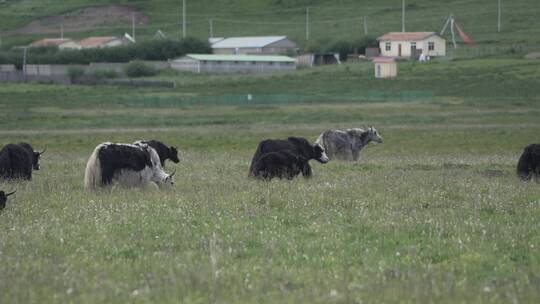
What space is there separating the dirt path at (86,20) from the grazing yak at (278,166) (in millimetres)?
153170

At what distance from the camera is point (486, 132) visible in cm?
3947

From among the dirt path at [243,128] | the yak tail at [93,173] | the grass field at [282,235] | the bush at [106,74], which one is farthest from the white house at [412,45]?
the yak tail at [93,173]

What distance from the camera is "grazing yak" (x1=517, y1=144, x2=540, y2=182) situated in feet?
66.5

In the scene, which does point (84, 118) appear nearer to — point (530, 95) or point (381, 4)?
point (530, 95)

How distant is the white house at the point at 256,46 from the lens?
12965 cm

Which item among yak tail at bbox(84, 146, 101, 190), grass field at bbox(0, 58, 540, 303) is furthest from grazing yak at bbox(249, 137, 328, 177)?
yak tail at bbox(84, 146, 101, 190)

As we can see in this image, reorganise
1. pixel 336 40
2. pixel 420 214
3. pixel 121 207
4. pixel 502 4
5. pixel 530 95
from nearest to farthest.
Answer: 1. pixel 420 214
2. pixel 121 207
3. pixel 530 95
4. pixel 336 40
5. pixel 502 4

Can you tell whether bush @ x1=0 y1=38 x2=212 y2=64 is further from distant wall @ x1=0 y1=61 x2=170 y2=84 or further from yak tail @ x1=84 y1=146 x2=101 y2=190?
yak tail @ x1=84 y1=146 x2=101 y2=190

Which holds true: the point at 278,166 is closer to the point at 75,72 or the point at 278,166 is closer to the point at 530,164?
the point at 530,164

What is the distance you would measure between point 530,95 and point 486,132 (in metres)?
24.5

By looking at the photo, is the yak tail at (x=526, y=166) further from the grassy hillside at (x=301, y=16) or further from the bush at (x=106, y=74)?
the grassy hillside at (x=301, y=16)

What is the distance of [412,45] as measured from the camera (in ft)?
382

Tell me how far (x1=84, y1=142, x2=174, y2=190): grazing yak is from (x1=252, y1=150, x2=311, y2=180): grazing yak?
6.51 feet

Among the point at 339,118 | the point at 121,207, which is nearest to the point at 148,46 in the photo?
the point at 339,118
